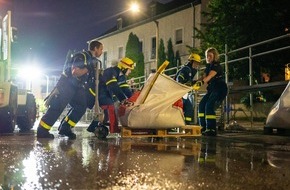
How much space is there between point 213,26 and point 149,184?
19.0 meters

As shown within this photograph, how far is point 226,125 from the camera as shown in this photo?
33.2ft

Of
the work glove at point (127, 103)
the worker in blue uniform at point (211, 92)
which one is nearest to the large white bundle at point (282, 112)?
the worker in blue uniform at point (211, 92)

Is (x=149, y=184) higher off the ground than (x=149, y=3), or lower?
lower

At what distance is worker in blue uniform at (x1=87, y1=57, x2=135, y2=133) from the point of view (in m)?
7.17

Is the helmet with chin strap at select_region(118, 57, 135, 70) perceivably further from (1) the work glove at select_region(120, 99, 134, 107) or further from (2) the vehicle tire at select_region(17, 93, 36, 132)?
(2) the vehicle tire at select_region(17, 93, 36, 132)

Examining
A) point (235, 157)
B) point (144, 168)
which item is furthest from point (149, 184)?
point (235, 157)

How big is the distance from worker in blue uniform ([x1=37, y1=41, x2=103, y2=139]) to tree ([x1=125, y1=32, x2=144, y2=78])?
105 ft

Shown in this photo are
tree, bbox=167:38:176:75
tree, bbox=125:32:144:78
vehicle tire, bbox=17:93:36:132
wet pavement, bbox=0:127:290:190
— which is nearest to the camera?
wet pavement, bbox=0:127:290:190

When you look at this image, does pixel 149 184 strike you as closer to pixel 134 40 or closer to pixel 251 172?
pixel 251 172

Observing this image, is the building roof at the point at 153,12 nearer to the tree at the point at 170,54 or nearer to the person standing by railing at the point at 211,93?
the tree at the point at 170,54

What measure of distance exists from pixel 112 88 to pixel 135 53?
1300 inches

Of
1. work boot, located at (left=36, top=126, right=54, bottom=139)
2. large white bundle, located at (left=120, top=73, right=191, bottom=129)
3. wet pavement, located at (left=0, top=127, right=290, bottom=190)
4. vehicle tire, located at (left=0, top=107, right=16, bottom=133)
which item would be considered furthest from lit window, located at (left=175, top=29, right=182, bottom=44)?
wet pavement, located at (left=0, top=127, right=290, bottom=190)

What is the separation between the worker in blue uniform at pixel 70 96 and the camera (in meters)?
6.98

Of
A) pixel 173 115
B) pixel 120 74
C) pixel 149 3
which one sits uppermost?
pixel 149 3
